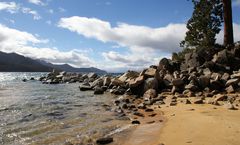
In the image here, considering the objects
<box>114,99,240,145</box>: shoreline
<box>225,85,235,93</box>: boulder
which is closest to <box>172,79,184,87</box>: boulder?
<box>225,85,235,93</box>: boulder

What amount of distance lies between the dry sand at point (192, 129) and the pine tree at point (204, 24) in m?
18.2

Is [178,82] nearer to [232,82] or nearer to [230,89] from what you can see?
[232,82]

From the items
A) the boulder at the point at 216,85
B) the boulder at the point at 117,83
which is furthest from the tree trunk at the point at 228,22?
the boulder at the point at 117,83

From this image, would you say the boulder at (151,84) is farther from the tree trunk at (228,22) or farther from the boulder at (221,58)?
the tree trunk at (228,22)

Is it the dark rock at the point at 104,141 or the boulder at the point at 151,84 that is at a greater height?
the boulder at the point at 151,84

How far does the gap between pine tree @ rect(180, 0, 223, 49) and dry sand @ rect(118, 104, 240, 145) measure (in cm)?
1821

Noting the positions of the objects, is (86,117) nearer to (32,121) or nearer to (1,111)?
(32,121)

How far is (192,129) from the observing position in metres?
13.4

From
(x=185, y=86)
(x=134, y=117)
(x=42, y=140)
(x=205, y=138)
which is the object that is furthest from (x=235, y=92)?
(x=42, y=140)

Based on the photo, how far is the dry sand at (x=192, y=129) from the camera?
38.1 ft

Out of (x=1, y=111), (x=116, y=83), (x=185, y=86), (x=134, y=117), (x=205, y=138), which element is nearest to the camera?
(x=205, y=138)

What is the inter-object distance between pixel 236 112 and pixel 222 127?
3545 millimetres

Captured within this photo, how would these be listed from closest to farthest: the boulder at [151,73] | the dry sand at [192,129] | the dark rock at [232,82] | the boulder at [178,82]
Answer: the dry sand at [192,129], the dark rock at [232,82], the boulder at [178,82], the boulder at [151,73]

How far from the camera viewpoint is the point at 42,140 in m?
13.9
